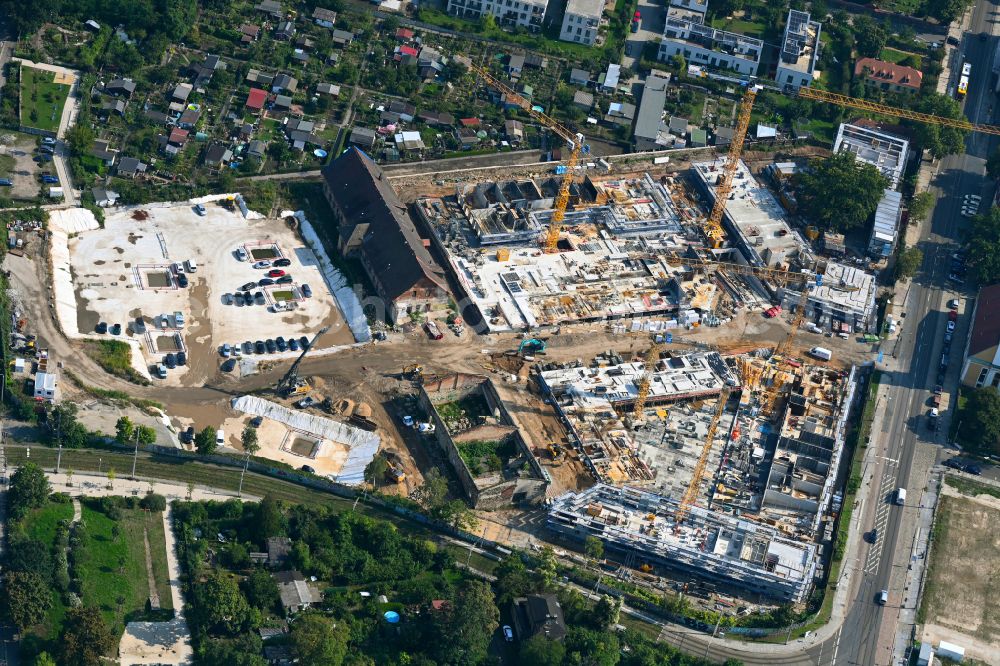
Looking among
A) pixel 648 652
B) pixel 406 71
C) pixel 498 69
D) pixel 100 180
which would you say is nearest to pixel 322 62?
pixel 406 71

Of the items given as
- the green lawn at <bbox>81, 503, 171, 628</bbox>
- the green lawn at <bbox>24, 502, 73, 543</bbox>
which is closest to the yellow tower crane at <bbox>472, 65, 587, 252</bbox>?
the green lawn at <bbox>81, 503, 171, 628</bbox>

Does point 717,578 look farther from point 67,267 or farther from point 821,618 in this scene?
point 67,267

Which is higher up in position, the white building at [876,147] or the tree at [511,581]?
the white building at [876,147]

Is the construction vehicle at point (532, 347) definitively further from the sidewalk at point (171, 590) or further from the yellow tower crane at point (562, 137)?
the sidewalk at point (171, 590)

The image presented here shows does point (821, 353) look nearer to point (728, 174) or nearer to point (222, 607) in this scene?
point (728, 174)

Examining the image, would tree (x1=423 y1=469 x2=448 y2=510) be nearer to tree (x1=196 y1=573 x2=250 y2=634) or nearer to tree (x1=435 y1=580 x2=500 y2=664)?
tree (x1=435 y1=580 x2=500 y2=664)

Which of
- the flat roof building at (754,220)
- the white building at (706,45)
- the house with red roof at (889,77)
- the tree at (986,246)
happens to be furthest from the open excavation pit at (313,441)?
the house with red roof at (889,77)

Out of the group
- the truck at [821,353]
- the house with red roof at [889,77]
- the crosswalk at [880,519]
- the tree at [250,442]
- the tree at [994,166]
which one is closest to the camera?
the tree at [250,442]
